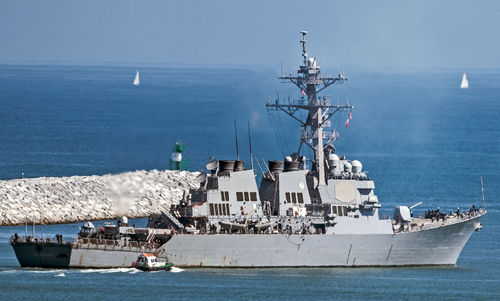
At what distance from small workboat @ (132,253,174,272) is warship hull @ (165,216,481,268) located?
0.55 metres

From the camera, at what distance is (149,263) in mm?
55781

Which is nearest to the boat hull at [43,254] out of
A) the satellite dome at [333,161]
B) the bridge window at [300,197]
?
the bridge window at [300,197]

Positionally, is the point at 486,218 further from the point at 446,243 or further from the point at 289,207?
the point at 289,207

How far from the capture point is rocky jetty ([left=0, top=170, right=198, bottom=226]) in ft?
247

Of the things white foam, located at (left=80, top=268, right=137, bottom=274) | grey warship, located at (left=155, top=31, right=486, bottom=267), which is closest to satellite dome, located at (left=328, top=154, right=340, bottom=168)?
grey warship, located at (left=155, top=31, right=486, bottom=267)

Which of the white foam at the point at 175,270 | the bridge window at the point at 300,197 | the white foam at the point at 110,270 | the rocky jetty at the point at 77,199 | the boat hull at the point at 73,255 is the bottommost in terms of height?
the white foam at the point at 175,270

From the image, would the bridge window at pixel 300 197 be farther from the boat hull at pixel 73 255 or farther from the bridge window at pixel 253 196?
the boat hull at pixel 73 255

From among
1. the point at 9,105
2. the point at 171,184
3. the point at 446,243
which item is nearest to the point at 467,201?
the point at 171,184

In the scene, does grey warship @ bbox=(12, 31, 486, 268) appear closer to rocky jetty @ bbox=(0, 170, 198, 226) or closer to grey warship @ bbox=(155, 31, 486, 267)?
grey warship @ bbox=(155, 31, 486, 267)

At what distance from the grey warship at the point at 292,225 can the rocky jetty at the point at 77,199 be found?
10.9 m

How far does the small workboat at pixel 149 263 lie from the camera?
55.8 metres

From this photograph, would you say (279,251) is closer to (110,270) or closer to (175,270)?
(175,270)

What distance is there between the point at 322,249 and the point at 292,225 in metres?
1.70

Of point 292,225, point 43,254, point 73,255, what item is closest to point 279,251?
point 292,225
